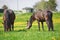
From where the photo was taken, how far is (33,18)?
24484 mm

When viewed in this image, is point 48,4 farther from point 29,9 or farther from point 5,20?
point 5,20

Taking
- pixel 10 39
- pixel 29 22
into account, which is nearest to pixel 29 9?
pixel 29 22

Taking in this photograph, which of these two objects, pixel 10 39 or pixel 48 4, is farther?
pixel 48 4

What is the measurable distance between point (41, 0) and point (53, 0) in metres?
13.6

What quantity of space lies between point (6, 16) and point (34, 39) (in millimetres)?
8935

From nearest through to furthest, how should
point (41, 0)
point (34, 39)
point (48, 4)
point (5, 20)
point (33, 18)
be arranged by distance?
point (34, 39), point (5, 20), point (33, 18), point (48, 4), point (41, 0)

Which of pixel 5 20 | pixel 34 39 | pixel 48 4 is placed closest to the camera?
pixel 34 39

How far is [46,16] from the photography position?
22.8 metres

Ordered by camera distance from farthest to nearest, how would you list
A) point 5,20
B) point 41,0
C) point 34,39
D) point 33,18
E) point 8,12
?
1. point 41,0
2. point 33,18
3. point 8,12
4. point 5,20
5. point 34,39

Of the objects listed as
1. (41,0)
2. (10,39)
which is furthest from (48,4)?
(10,39)

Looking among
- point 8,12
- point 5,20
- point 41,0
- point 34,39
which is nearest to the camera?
point 34,39

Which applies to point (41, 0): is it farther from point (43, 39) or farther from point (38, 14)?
point (43, 39)

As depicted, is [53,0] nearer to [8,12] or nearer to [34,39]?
[8,12]

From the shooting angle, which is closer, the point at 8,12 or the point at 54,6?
the point at 8,12
